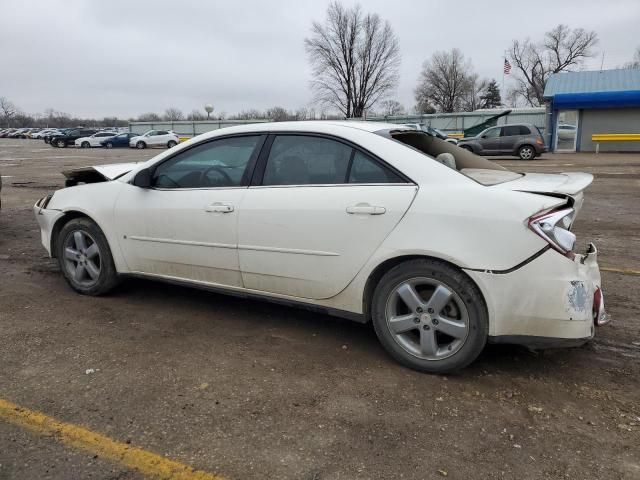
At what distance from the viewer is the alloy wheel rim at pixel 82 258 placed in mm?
4445

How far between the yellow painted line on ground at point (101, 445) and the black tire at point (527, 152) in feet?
76.1

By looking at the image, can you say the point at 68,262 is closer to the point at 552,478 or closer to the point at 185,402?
the point at 185,402

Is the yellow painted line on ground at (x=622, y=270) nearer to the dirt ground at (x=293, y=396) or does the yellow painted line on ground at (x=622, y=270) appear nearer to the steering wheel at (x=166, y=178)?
the dirt ground at (x=293, y=396)

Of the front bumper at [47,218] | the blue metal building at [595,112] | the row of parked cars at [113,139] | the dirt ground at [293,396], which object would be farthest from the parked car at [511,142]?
the row of parked cars at [113,139]

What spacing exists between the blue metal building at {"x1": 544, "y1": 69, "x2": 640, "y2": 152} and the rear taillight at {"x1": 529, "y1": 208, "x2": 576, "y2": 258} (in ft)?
89.8

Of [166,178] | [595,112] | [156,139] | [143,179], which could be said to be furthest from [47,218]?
[156,139]

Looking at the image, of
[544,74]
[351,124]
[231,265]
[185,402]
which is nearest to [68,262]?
[231,265]

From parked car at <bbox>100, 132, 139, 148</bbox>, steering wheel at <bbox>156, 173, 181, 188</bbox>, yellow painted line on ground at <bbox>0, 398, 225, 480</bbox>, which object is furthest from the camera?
parked car at <bbox>100, 132, 139, 148</bbox>

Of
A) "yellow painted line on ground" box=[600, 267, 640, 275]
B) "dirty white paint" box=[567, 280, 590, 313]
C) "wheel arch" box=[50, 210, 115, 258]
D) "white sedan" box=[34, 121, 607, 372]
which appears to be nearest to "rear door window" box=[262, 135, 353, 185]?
"white sedan" box=[34, 121, 607, 372]

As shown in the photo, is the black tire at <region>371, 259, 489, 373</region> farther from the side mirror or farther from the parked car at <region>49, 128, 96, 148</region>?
the parked car at <region>49, 128, 96, 148</region>

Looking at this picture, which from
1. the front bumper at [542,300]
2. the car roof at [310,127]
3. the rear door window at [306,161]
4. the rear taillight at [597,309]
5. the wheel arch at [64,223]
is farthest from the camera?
the wheel arch at [64,223]

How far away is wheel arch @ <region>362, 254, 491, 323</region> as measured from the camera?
116 inches

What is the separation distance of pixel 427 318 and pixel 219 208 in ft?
5.38

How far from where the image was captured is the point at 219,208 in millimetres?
3682
